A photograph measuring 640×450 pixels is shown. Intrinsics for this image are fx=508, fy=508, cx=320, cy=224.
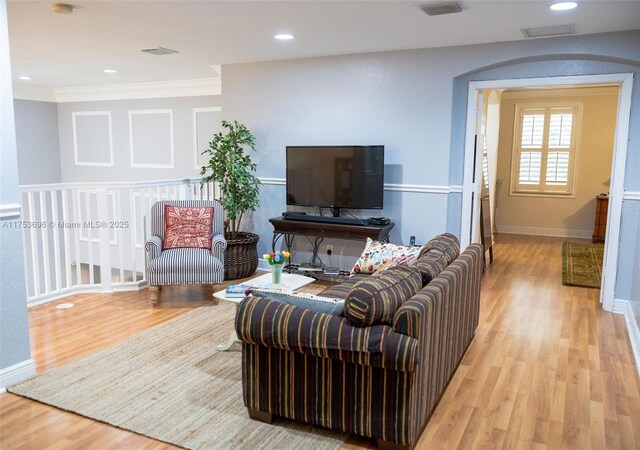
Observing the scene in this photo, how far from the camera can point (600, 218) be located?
8.07m

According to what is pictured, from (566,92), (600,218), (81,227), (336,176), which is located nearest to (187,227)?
(81,227)

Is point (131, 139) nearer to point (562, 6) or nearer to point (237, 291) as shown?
point (237, 291)

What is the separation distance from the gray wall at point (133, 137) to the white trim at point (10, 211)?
4.42m

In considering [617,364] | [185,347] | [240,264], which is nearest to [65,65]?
[240,264]

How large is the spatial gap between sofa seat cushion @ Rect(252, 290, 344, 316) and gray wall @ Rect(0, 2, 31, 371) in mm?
1560

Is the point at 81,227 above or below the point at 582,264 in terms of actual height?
above

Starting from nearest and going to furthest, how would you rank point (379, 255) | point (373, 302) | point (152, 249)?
point (373, 302) < point (379, 255) < point (152, 249)

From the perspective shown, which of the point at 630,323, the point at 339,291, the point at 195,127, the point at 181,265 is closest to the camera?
the point at 339,291

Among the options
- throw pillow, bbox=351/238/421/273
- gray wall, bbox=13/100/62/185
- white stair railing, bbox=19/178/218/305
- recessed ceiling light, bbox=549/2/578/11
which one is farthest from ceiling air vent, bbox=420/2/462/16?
gray wall, bbox=13/100/62/185

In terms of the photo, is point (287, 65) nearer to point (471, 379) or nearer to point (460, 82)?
point (460, 82)

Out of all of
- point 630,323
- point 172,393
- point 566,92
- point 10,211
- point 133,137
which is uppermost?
point 566,92

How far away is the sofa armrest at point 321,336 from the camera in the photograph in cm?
221

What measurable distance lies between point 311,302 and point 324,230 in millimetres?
2814

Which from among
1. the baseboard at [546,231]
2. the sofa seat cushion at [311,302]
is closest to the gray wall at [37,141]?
the sofa seat cushion at [311,302]
